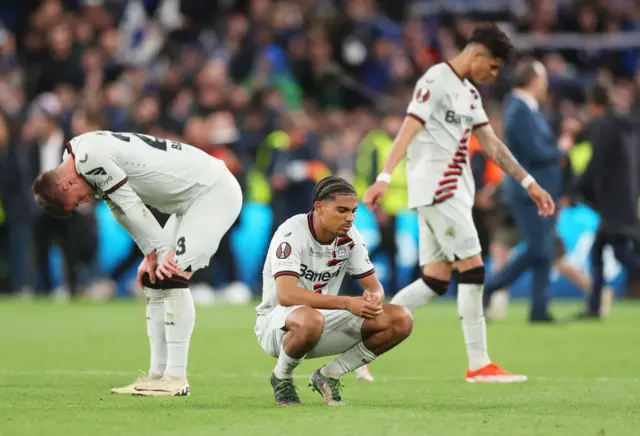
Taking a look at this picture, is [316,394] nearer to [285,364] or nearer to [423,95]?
[285,364]

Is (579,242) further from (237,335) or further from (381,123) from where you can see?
(237,335)

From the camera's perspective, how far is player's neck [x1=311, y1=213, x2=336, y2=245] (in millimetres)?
7316

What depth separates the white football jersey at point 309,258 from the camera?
7230mm

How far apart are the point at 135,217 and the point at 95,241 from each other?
10.9 m

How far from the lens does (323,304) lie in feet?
23.2

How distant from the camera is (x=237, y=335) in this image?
13.0 meters

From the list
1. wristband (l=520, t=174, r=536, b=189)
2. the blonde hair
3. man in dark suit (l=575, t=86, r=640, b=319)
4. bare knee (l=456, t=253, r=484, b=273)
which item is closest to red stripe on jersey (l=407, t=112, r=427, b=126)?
wristband (l=520, t=174, r=536, b=189)

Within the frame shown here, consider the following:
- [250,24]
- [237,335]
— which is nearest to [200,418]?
[237,335]

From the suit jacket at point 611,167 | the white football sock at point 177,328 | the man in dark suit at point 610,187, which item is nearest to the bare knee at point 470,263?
the white football sock at point 177,328

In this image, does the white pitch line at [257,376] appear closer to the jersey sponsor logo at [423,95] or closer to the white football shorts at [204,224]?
the white football shorts at [204,224]

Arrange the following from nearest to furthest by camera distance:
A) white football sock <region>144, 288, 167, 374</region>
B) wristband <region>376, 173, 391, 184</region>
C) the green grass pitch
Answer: the green grass pitch
white football sock <region>144, 288, 167, 374</region>
wristband <region>376, 173, 391, 184</region>

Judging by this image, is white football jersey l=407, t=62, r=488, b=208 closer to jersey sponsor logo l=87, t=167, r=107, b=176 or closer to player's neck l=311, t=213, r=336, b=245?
player's neck l=311, t=213, r=336, b=245

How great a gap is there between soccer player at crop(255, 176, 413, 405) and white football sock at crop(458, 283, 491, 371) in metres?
1.80

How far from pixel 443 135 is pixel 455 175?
300 mm
